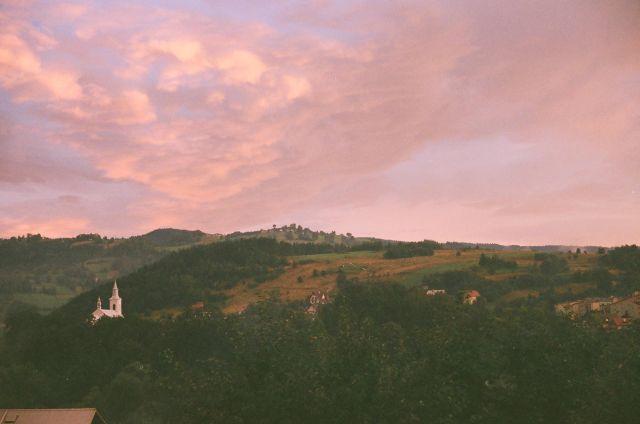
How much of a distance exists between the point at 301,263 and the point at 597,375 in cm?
15200

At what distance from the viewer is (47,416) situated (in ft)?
133

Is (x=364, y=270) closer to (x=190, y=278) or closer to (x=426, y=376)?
(x=190, y=278)

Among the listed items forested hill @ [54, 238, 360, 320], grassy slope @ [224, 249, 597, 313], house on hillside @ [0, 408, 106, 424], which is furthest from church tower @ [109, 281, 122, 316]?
house on hillside @ [0, 408, 106, 424]

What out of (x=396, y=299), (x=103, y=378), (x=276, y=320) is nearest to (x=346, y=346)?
(x=276, y=320)

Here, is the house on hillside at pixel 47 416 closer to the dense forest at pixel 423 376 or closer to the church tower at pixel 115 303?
the dense forest at pixel 423 376

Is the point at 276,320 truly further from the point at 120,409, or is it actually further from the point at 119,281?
the point at 119,281

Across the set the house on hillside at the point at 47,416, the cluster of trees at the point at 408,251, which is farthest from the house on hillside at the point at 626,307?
the cluster of trees at the point at 408,251

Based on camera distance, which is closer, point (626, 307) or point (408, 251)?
point (626, 307)

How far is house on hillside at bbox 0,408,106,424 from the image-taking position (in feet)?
131

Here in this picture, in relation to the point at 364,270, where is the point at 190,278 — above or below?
below

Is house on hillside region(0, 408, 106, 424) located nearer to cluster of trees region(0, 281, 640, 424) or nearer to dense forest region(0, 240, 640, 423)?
dense forest region(0, 240, 640, 423)

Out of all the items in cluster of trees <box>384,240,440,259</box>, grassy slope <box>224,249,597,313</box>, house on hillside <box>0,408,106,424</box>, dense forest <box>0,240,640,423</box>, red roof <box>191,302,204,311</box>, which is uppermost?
cluster of trees <box>384,240,440,259</box>

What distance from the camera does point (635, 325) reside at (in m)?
40.8

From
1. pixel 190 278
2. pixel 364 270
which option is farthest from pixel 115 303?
pixel 364 270
